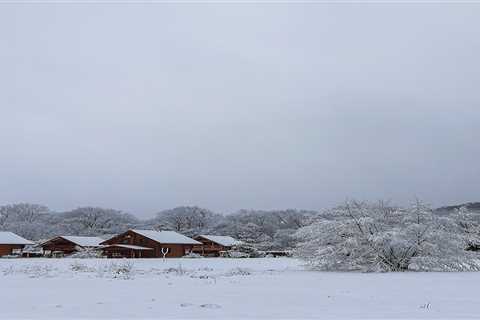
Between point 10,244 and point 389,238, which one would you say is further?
point 10,244

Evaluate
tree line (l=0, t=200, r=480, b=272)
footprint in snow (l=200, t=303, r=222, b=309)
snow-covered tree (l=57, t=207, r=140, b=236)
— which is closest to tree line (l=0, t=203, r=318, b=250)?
snow-covered tree (l=57, t=207, r=140, b=236)

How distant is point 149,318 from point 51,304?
315 centimetres

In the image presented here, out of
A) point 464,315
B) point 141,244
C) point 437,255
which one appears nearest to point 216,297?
point 464,315

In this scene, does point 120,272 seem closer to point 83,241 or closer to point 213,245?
point 83,241

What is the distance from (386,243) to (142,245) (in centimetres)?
5694

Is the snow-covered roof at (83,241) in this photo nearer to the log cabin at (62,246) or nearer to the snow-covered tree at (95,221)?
the log cabin at (62,246)

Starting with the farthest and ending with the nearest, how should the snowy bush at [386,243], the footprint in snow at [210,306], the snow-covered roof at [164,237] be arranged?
1. the snow-covered roof at [164,237]
2. the snowy bush at [386,243]
3. the footprint in snow at [210,306]

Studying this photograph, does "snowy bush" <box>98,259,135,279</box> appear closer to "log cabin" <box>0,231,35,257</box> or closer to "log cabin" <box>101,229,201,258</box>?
"log cabin" <box>101,229,201,258</box>

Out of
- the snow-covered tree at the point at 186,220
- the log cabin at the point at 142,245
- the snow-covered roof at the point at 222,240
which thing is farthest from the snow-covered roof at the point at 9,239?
the snow-covered tree at the point at 186,220

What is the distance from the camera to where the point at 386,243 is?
26094 mm

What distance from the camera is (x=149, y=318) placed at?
8.64 metres

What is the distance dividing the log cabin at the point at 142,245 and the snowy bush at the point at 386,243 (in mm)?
49706

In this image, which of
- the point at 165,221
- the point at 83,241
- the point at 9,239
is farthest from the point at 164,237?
the point at 165,221

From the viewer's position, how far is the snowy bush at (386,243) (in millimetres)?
26000
